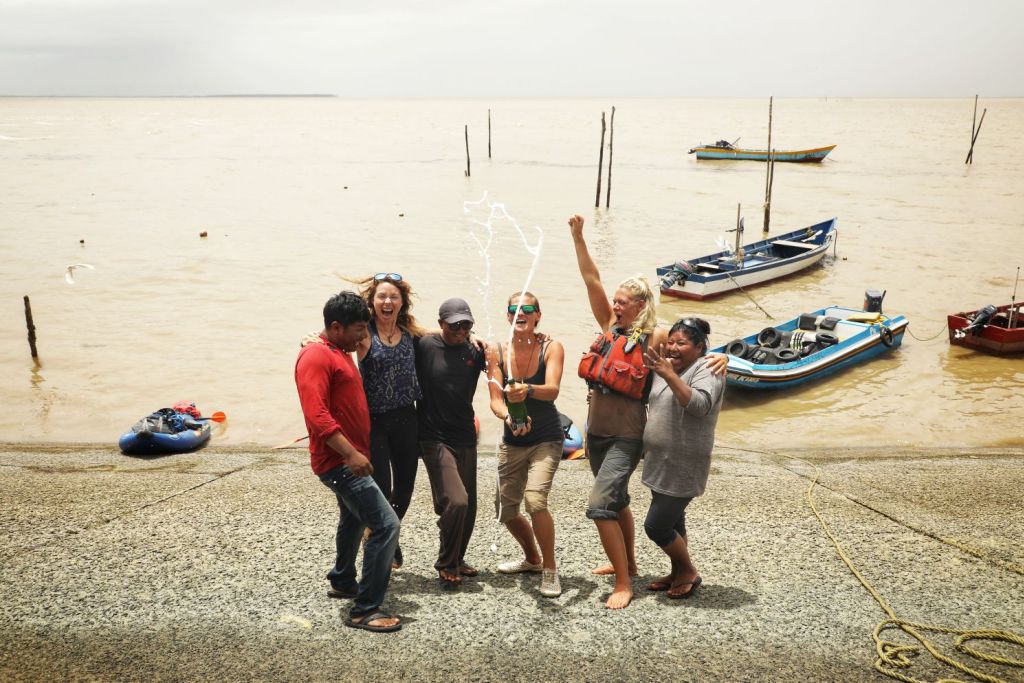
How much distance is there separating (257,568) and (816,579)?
13.7 feet

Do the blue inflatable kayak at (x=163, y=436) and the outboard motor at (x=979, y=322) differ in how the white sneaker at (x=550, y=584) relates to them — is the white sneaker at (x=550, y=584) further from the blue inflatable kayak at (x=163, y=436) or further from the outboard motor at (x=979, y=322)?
the outboard motor at (x=979, y=322)

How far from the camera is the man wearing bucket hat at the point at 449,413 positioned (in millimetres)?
5344

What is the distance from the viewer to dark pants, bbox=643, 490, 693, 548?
5.09 metres

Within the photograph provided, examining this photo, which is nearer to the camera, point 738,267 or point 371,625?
point 371,625

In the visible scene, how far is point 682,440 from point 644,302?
90 centimetres

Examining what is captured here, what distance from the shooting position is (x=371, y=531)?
16.1 feet

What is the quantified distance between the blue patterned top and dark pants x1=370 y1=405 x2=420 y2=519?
0.25 ft

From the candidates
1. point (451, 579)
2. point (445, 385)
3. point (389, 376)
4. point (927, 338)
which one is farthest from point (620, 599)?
point (927, 338)

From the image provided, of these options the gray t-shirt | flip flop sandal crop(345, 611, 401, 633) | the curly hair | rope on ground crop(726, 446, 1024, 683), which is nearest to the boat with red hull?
rope on ground crop(726, 446, 1024, 683)

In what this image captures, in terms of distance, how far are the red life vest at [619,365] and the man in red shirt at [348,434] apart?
1449mm

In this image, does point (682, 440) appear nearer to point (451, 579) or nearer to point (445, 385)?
point (445, 385)

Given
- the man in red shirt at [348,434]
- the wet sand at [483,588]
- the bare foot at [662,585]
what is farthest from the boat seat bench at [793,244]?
the man in red shirt at [348,434]

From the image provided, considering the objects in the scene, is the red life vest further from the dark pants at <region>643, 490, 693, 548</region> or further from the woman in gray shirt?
the dark pants at <region>643, 490, 693, 548</region>

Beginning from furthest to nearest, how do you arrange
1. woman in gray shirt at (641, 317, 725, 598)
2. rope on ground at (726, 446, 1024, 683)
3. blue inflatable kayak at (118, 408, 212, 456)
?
blue inflatable kayak at (118, 408, 212, 456) → woman in gray shirt at (641, 317, 725, 598) → rope on ground at (726, 446, 1024, 683)
